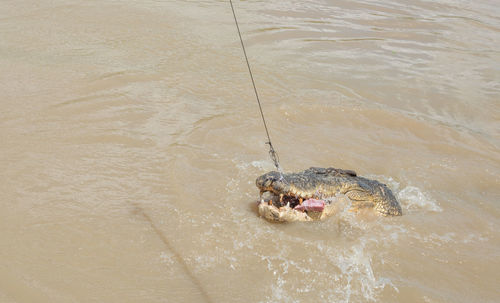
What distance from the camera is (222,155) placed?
4285 millimetres

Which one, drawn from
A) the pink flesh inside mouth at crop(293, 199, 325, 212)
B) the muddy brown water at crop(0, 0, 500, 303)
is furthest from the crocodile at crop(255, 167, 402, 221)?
the muddy brown water at crop(0, 0, 500, 303)

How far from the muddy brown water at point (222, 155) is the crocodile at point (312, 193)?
0.12 meters

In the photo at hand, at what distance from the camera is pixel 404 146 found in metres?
5.01

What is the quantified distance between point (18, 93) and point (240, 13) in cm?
574

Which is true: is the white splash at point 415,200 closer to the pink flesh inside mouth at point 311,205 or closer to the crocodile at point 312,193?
the crocodile at point 312,193

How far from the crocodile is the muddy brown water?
116 mm

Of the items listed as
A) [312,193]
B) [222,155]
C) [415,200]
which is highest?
[312,193]

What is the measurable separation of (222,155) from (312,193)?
1420 millimetres

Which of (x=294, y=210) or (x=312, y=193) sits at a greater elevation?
(x=312, y=193)

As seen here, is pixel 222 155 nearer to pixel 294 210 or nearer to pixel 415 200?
pixel 294 210

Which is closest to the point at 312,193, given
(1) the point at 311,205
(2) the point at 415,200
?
(1) the point at 311,205

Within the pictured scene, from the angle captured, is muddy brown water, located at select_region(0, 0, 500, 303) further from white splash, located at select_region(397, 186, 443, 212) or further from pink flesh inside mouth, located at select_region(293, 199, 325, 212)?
pink flesh inside mouth, located at select_region(293, 199, 325, 212)

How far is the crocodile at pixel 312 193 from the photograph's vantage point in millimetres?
3018

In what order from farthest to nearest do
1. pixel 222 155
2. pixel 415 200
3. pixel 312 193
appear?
1. pixel 222 155
2. pixel 415 200
3. pixel 312 193
